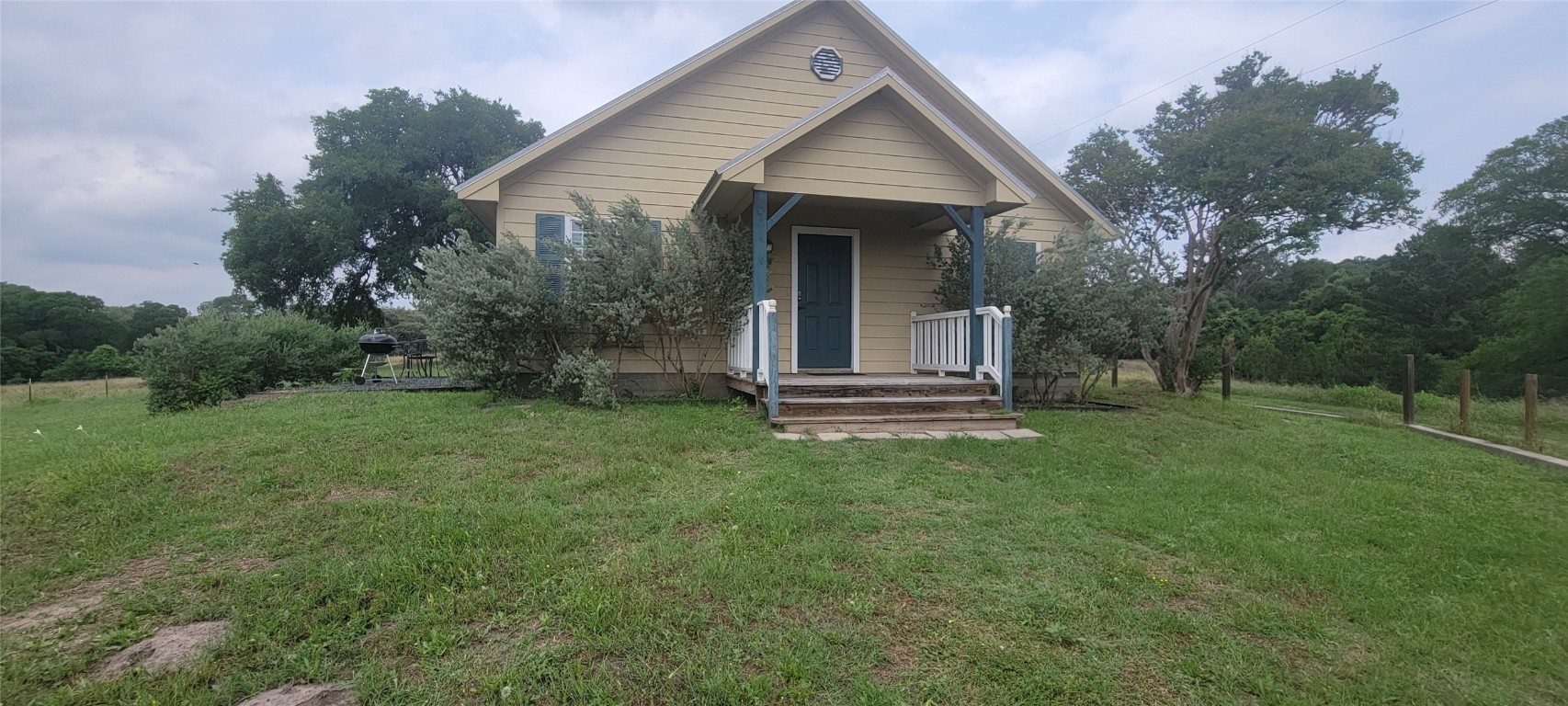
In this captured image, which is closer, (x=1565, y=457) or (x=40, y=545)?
(x=40, y=545)

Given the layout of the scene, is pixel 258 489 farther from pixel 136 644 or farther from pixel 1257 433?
pixel 1257 433

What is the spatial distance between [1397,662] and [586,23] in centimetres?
1260

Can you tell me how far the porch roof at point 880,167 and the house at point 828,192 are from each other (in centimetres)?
2

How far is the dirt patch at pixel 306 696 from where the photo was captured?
207cm

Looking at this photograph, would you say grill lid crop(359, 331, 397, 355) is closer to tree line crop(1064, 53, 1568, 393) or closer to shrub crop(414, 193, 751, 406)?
shrub crop(414, 193, 751, 406)

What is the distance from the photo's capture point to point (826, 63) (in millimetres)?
9398

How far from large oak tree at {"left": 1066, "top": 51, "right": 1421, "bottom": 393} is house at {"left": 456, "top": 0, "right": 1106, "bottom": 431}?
605 cm

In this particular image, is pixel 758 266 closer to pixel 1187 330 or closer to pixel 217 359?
pixel 217 359

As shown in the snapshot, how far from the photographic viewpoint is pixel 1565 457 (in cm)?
623

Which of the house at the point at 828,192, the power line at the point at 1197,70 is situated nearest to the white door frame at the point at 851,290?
the house at the point at 828,192

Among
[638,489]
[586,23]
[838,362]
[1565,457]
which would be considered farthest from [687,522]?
[586,23]

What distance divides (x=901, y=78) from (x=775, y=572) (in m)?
7.33

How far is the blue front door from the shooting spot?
8.82m

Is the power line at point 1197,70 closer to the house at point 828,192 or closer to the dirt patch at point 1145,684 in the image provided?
the house at point 828,192
